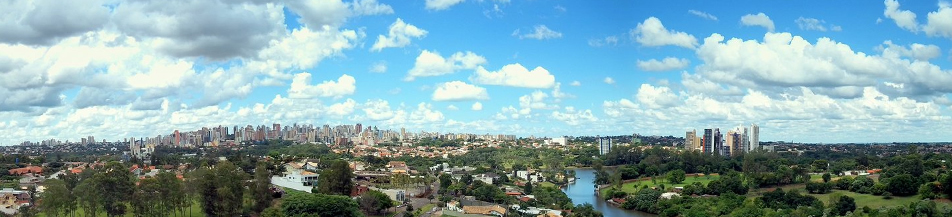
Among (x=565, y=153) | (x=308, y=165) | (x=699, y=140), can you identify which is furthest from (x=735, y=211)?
(x=699, y=140)

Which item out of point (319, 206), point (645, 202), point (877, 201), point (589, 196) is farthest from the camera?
point (589, 196)

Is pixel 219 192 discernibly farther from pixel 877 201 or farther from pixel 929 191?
pixel 929 191

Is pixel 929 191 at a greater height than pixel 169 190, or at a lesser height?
lesser

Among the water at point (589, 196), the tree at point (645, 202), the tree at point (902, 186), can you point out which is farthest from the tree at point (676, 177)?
the tree at point (902, 186)

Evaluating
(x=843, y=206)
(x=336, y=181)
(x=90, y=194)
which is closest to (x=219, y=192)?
(x=90, y=194)

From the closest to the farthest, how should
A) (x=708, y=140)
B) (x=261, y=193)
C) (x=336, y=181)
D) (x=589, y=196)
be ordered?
(x=261, y=193)
(x=336, y=181)
(x=589, y=196)
(x=708, y=140)

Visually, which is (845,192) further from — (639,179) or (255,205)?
(255,205)

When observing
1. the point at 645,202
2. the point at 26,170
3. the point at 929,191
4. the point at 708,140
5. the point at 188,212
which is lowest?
the point at 645,202
